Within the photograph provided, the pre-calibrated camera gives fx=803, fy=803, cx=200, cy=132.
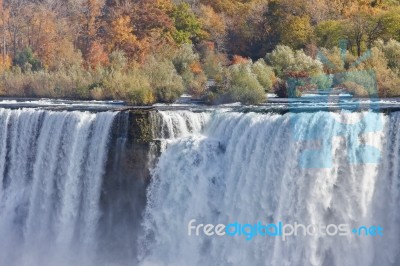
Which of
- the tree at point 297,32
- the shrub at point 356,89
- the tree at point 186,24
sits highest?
the tree at point 186,24

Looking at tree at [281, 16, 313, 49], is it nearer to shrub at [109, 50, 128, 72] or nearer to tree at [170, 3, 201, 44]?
tree at [170, 3, 201, 44]

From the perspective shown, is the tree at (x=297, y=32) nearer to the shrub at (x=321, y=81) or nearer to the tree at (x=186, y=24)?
the tree at (x=186, y=24)

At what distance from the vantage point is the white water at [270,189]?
16312 millimetres

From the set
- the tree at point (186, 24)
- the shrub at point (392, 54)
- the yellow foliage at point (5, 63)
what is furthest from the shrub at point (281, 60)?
the yellow foliage at point (5, 63)

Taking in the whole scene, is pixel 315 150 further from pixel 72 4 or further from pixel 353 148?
pixel 72 4

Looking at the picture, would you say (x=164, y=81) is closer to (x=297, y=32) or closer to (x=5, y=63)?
(x=297, y=32)

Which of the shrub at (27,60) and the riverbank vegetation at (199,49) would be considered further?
the shrub at (27,60)

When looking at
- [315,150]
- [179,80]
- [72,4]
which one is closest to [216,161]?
[315,150]

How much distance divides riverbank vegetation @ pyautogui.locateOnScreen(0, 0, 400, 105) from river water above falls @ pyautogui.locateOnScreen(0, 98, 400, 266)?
17.9 ft

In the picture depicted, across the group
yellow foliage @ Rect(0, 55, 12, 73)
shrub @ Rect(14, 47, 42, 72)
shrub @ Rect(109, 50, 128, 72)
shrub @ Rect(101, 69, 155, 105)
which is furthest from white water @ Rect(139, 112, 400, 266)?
shrub @ Rect(14, 47, 42, 72)

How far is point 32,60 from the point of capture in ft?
125

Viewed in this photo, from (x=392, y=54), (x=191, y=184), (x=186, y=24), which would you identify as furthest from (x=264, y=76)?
(x=186, y=24)

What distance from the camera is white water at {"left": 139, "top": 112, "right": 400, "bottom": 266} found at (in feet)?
53.5

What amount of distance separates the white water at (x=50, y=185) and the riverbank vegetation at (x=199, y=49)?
5.17m
